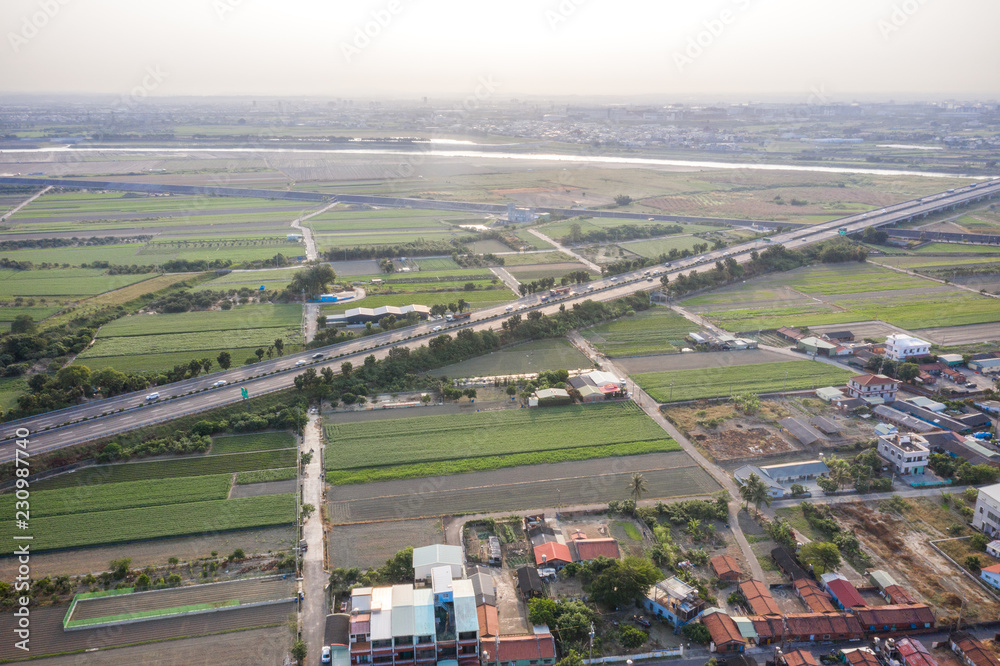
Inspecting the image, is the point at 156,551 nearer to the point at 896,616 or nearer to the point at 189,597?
the point at 189,597

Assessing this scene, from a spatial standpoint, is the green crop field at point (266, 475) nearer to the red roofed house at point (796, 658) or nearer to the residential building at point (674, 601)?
the residential building at point (674, 601)

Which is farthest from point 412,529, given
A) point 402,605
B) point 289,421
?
point 289,421

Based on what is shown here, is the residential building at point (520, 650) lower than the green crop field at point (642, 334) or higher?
lower

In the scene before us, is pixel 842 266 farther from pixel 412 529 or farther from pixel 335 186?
A: pixel 335 186

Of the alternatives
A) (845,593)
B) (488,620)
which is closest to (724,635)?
(845,593)

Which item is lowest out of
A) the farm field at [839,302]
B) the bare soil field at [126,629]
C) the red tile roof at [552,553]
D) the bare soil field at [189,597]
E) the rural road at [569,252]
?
the bare soil field at [126,629]

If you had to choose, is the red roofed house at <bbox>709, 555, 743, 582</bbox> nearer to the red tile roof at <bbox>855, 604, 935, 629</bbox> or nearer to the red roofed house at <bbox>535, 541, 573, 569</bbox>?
the red tile roof at <bbox>855, 604, 935, 629</bbox>

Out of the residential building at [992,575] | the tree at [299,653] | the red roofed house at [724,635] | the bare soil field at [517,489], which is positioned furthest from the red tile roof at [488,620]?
the residential building at [992,575]

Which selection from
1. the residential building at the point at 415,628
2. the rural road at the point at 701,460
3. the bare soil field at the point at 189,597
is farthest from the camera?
Result: the rural road at the point at 701,460
